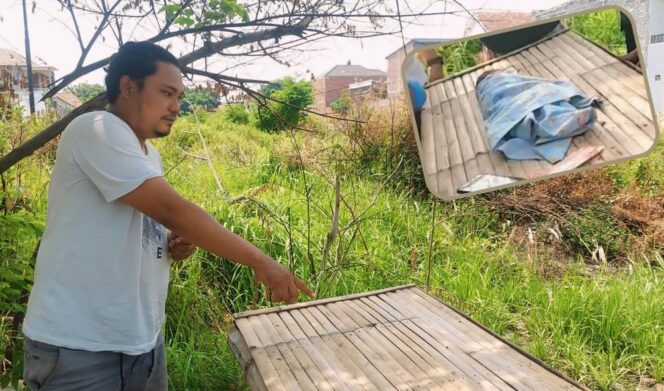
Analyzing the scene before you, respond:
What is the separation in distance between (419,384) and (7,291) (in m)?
1.60

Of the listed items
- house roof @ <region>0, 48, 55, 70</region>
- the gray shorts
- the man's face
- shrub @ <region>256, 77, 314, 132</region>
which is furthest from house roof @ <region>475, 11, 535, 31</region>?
house roof @ <region>0, 48, 55, 70</region>

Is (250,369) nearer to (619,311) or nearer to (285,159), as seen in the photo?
(619,311)

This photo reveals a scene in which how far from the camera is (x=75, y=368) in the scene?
55.9 inches

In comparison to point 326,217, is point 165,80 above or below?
above

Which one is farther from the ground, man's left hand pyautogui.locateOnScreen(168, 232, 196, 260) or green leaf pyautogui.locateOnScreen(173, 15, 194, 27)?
green leaf pyautogui.locateOnScreen(173, 15, 194, 27)

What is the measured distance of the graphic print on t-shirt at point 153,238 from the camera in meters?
1.54

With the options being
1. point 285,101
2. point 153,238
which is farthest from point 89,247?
point 285,101

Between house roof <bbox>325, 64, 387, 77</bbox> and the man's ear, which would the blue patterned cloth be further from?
house roof <bbox>325, 64, 387, 77</bbox>

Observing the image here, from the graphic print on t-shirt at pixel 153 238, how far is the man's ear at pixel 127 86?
1.10ft

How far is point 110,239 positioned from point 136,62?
47 cm

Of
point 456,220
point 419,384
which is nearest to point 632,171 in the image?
point 456,220

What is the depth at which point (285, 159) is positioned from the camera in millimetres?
5602

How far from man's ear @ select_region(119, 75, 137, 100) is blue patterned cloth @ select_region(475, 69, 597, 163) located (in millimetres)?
915

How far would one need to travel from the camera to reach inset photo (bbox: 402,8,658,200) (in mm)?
1189
